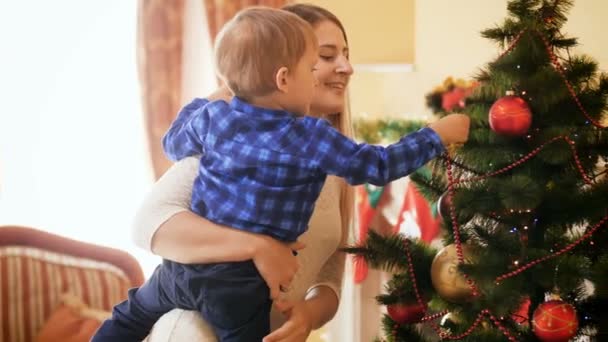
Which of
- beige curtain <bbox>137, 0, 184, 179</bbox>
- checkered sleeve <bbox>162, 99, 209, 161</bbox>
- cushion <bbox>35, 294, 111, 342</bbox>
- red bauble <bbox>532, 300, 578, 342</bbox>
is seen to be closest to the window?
beige curtain <bbox>137, 0, 184, 179</bbox>

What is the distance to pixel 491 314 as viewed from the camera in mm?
1290

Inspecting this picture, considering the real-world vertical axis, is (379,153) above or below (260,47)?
below

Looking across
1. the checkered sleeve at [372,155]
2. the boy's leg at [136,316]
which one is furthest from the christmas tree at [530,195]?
the boy's leg at [136,316]

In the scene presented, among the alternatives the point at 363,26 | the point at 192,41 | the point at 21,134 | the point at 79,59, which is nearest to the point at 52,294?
the point at 21,134

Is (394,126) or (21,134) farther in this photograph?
(21,134)

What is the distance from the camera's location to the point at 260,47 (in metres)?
1.32

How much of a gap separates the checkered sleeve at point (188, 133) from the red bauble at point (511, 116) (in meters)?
0.53

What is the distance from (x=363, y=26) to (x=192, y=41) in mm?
1068

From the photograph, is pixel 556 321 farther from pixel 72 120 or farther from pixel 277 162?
pixel 72 120

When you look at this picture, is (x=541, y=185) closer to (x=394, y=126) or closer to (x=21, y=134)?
(x=394, y=126)

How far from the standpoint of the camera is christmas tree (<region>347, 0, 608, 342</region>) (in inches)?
→ 49.6

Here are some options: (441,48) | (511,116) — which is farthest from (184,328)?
(441,48)

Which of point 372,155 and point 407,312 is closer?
point 372,155

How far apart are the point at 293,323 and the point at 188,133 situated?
43 centimetres
